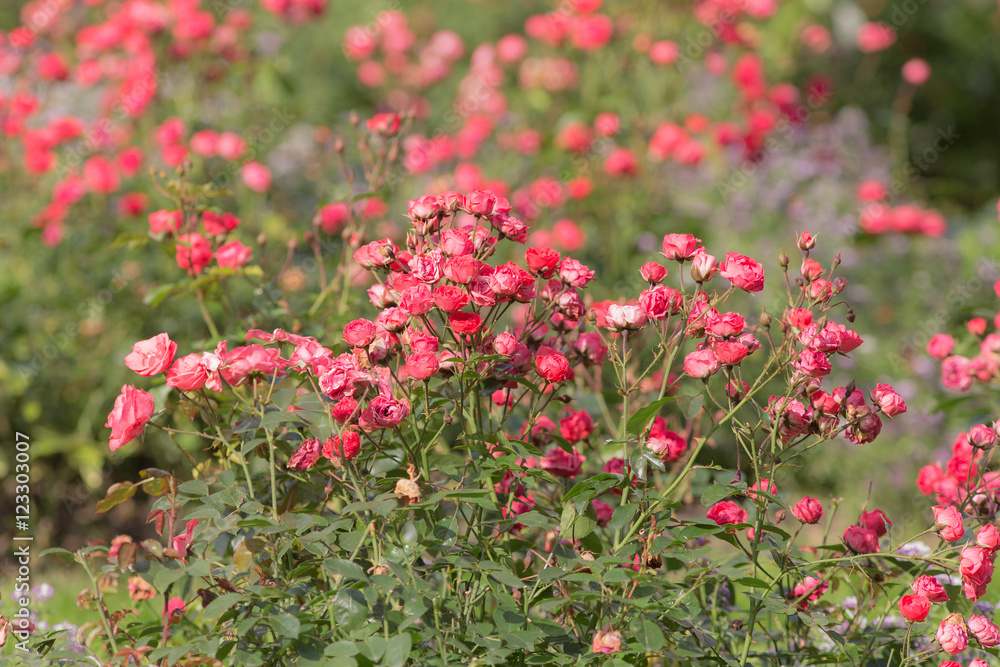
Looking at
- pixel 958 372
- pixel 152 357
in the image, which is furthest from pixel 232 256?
pixel 958 372

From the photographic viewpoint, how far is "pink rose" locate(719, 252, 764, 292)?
4.84 feet

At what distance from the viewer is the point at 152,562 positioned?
4.42ft

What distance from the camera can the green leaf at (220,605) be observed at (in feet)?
3.99

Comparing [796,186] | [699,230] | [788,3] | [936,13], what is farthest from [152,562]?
[936,13]

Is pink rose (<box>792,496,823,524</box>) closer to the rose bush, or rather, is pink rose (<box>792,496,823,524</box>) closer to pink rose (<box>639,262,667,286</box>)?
the rose bush

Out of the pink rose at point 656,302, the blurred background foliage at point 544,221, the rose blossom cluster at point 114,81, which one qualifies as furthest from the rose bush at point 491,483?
the rose blossom cluster at point 114,81

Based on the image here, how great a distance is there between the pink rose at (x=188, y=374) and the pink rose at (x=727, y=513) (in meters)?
0.92

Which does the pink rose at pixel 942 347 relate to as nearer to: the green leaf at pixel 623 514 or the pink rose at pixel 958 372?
the pink rose at pixel 958 372

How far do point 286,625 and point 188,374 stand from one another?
433 millimetres

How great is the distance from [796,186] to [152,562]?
201 inches

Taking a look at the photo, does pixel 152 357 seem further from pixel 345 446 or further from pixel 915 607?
pixel 915 607

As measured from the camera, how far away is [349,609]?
4.22 ft

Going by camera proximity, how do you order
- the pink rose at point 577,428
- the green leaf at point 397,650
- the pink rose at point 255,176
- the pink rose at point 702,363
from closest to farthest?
the green leaf at point 397,650 < the pink rose at point 702,363 < the pink rose at point 577,428 < the pink rose at point 255,176

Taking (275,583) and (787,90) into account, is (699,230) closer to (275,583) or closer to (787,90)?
(787,90)
